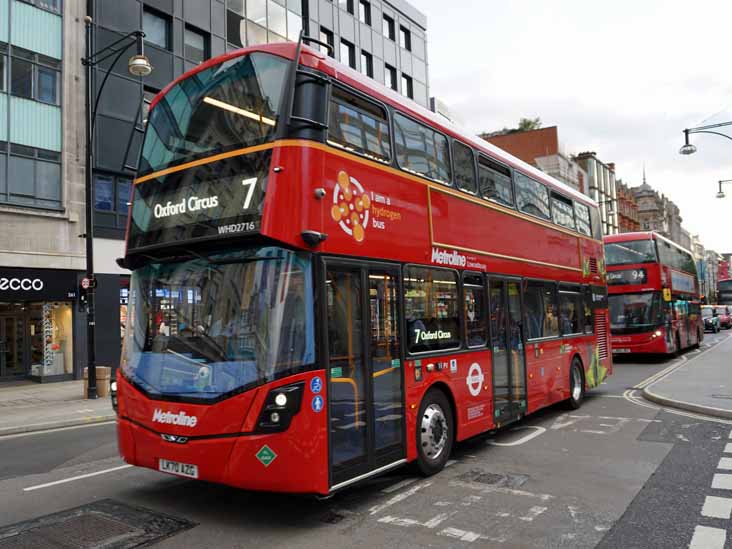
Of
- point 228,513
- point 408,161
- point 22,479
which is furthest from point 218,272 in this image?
point 22,479

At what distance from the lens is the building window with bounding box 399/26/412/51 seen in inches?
1455

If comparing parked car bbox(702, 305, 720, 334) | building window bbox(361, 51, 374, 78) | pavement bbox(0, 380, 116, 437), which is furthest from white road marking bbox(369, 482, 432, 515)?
parked car bbox(702, 305, 720, 334)

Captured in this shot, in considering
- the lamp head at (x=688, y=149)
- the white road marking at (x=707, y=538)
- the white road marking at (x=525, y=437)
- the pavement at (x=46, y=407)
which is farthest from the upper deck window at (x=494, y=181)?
the lamp head at (x=688, y=149)

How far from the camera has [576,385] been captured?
1201 centimetres

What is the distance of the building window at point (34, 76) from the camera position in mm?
19062

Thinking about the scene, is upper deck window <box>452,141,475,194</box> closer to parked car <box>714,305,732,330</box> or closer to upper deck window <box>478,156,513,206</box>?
upper deck window <box>478,156,513,206</box>

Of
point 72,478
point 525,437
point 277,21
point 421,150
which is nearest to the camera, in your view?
point 72,478

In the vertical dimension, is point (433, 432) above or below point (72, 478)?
above

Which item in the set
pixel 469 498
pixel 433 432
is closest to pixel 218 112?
pixel 433 432

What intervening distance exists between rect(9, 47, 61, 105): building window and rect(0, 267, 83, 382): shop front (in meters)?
5.78

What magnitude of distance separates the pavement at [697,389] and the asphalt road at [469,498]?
6.09 feet

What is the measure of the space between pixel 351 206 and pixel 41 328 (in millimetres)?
17648

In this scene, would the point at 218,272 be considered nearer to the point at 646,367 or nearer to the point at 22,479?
the point at 22,479

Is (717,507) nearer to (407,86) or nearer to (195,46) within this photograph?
(195,46)
